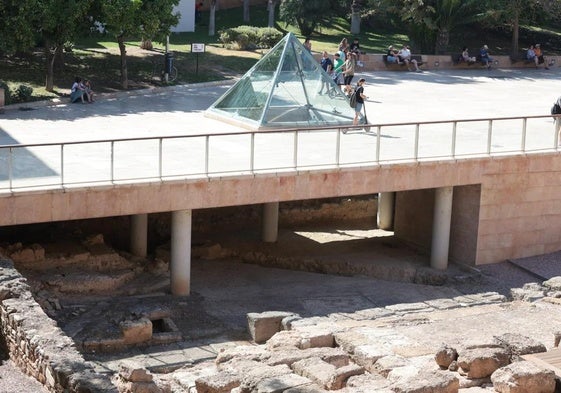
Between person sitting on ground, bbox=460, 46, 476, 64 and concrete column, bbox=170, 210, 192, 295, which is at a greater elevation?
person sitting on ground, bbox=460, 46, 476, 64

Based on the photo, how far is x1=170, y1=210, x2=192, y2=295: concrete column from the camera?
958 inches

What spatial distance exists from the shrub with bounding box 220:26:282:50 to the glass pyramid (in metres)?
12.5

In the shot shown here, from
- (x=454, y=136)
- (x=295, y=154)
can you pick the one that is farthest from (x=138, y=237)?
(x=454, y=136)

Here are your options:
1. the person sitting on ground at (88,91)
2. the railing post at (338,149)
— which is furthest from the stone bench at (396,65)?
the railing post at (338,149)

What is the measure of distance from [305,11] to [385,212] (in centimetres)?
1727

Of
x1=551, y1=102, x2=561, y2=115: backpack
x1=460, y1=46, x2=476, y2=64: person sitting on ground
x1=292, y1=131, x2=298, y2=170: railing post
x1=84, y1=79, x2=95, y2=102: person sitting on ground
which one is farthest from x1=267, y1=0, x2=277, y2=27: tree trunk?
→ x1=292, y1=131, x2=298, y2=170: railing post

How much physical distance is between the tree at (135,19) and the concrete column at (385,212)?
9.00 meters

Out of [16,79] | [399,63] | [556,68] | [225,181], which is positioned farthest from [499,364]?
[556,68]

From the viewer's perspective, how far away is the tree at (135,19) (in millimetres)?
34553

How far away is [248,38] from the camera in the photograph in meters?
43.6

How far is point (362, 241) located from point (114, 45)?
15.9 m

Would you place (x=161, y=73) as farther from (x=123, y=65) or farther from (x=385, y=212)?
(x=385, y=212)

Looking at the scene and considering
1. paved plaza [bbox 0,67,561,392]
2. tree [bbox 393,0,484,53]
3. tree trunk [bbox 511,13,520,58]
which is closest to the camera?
paved plaza [bbox 0,67,561,392]

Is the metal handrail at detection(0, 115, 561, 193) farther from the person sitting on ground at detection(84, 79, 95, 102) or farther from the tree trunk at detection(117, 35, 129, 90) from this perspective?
the tree trunk at detection(117, 35, 129, 90)
